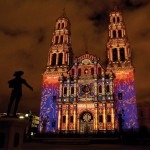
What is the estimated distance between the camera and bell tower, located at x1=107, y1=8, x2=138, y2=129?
3303cm

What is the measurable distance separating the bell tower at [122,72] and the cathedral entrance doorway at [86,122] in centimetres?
464

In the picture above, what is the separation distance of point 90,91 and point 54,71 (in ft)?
28.5

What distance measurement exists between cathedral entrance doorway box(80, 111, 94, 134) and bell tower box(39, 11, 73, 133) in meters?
4.71

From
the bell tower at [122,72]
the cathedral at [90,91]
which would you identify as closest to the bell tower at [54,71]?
the cathedral at [90,91]

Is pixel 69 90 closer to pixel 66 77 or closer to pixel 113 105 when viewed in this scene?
pixel 66 77

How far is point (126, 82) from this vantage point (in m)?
35.1

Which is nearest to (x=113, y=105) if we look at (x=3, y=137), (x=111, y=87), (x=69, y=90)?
(x=111, y=87)

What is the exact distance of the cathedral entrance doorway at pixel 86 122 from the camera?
3406 centimetres

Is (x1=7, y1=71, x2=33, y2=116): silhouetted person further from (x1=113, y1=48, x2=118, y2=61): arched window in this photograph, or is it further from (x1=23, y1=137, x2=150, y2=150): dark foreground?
(x1=113, y1=48, x2=118, y2=61): arched window

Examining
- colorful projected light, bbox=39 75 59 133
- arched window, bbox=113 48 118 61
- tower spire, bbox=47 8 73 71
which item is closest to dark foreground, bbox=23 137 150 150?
colorful projected light, bbox=39 75 59 133

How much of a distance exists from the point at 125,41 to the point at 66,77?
46.4 ft

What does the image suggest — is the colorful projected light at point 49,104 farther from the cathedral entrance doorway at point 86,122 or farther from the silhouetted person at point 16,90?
the silhouetted person at point 16,90

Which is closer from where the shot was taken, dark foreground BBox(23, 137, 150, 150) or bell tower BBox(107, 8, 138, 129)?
dark foreground BBox(23, 137, 150, 150)

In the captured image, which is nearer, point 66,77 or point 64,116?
point 64,116
